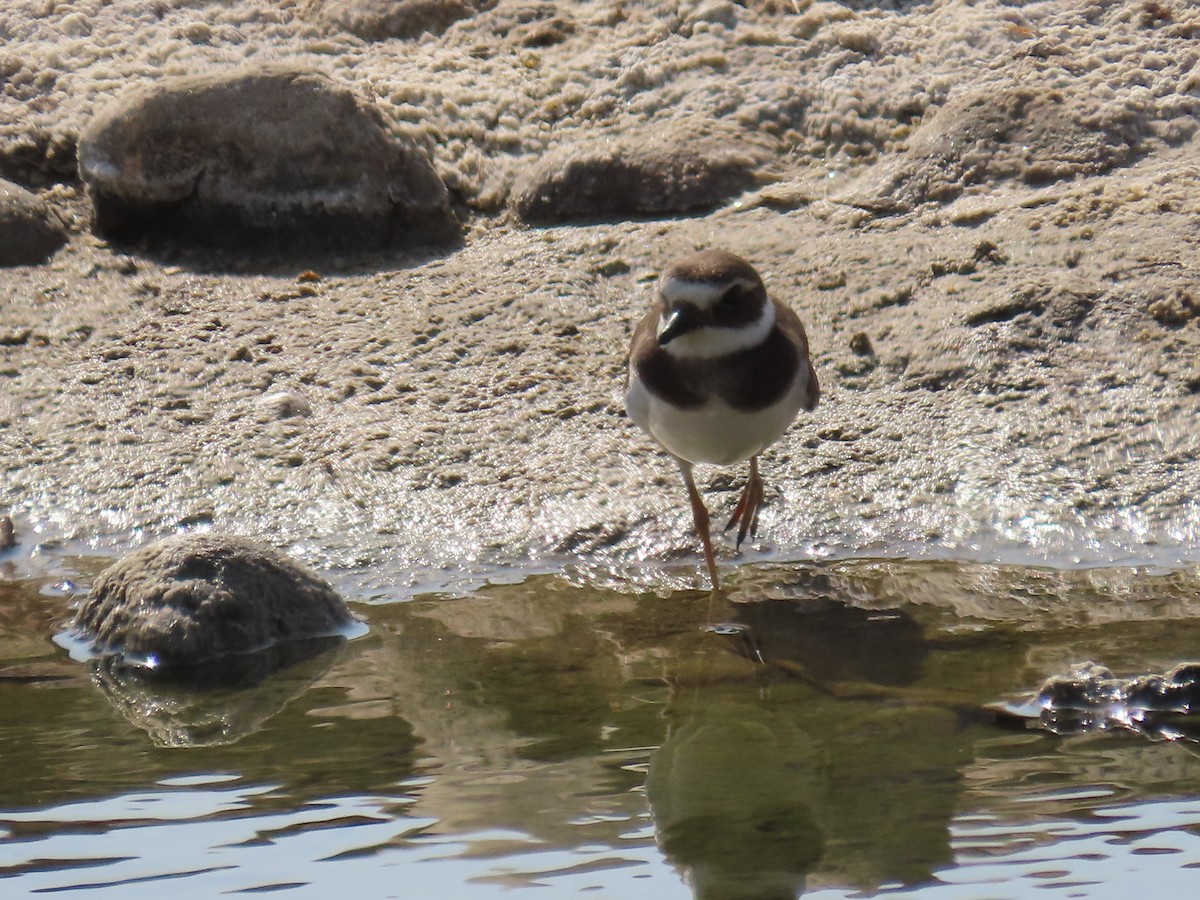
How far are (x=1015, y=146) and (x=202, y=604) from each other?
4620mm

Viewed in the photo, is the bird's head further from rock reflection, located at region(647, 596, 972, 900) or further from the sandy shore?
rock reflection, located at region(647, 596, 972, 900)

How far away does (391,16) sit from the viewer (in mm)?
9562

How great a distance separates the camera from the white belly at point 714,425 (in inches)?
228

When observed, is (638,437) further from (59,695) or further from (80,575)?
(59,695)

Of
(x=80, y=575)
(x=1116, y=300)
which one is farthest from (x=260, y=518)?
(x=1116, y=300)

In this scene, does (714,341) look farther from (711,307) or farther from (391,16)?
(391,16)

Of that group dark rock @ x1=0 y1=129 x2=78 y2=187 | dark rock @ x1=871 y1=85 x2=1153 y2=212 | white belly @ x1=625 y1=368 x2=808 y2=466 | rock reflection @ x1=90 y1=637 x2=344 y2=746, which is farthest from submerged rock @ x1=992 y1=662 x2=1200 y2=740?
dark rock @ x1=0 y1=129 x2=78 y2=187

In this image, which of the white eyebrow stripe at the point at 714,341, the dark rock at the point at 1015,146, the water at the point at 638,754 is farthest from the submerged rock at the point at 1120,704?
the dark rock at the point at 1015,146

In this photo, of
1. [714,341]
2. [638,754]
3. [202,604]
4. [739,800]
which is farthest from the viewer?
[714,341]

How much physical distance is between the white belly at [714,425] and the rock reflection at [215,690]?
139 centimetres

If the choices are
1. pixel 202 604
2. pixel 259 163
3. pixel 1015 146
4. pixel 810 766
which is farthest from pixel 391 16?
pixel 810 766

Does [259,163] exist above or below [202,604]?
above

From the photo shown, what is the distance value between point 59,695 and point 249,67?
14.2 ft

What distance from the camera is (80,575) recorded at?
6.29 metres
